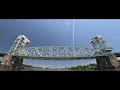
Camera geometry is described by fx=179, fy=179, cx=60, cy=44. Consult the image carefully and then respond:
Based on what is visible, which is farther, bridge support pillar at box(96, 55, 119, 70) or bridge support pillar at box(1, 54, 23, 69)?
bridge support pillar at box(96, 55, 119, 70)

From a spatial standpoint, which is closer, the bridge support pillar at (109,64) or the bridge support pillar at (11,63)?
the bridge support pillar at (11,63)

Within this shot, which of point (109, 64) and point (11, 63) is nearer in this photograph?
point (11, 63)
